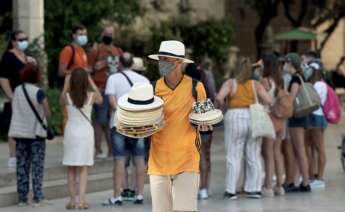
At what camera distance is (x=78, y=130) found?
12.0 metres

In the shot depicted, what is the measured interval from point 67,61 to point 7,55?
2.83 ft

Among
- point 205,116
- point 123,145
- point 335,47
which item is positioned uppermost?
point 205,116

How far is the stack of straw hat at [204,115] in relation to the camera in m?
8.59

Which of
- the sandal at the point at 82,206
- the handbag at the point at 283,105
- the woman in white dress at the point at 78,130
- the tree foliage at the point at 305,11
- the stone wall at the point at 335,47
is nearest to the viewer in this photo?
the woman in white dress at the point at 78,130

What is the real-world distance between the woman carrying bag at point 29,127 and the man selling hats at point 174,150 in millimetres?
3641

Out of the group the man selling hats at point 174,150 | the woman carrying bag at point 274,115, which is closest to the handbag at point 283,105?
the woman carrying bag at point 274,115

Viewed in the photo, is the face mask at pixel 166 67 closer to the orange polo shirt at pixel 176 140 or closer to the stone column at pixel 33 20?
the orange polo shirt at pixel 176 140

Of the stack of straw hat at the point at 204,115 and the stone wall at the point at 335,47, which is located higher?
the stack of straw hat at the point at 204,115

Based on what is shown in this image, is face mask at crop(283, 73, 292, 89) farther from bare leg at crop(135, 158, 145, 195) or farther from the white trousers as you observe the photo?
bare leg at crop(135, 158, 145, 195)

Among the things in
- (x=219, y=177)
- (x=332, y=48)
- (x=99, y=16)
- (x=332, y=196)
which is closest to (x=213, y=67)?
(x=99, y=16)

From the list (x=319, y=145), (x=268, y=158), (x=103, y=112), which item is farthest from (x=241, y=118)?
(x=103, y=112)

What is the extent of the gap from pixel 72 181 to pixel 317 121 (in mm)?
3975

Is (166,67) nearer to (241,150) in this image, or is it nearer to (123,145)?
(123,145)

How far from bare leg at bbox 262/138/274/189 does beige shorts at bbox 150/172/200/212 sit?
4.59 meters
